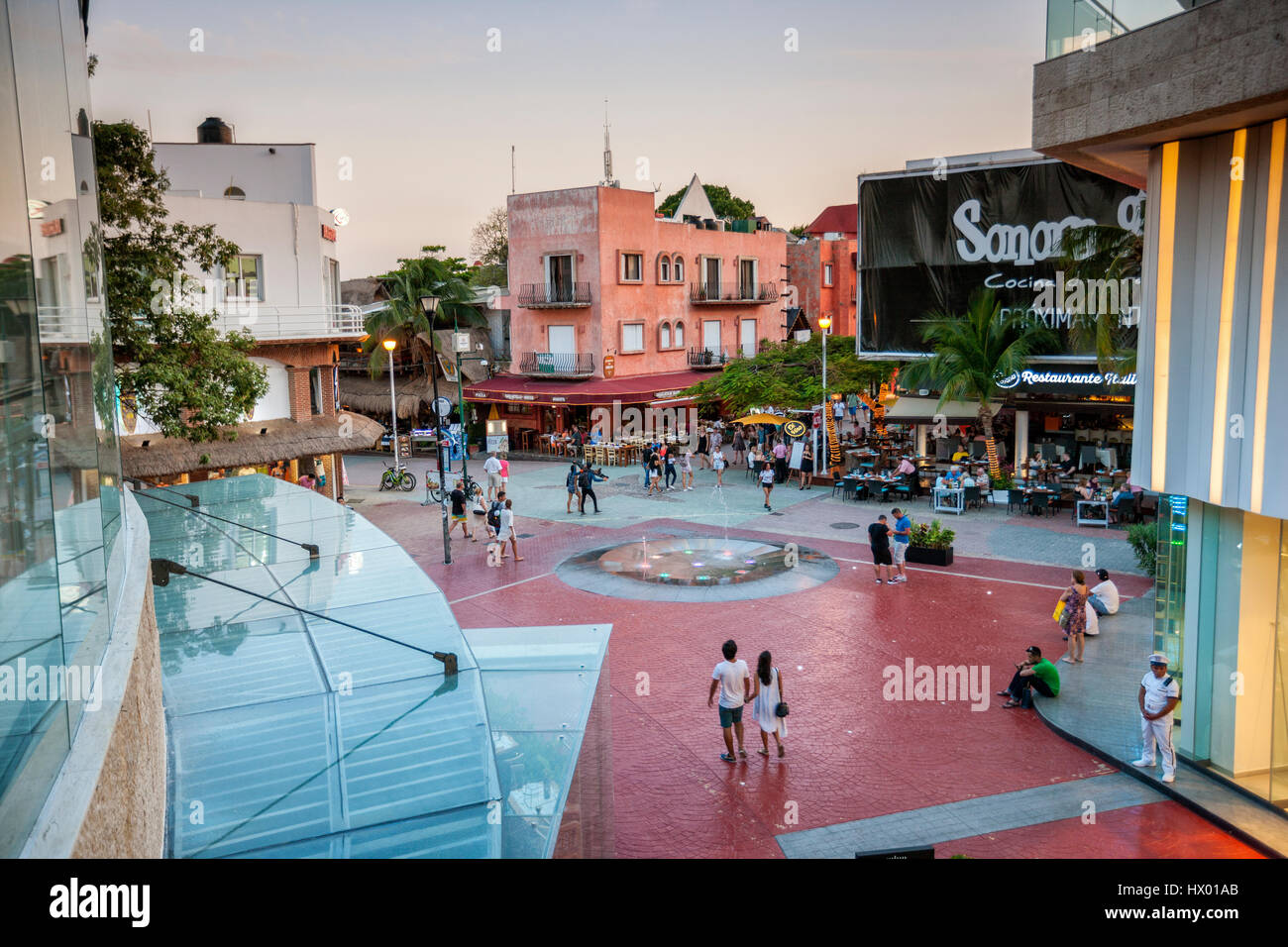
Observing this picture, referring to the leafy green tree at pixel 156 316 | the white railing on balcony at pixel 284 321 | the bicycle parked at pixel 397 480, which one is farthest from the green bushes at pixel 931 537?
the white railing on balcony at pixel 284 321

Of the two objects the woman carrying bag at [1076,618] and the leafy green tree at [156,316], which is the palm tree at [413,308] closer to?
the leafy green tree at [156,316]

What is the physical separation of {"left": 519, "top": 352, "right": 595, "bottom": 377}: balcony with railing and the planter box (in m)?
24.1

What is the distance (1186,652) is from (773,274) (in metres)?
45.2

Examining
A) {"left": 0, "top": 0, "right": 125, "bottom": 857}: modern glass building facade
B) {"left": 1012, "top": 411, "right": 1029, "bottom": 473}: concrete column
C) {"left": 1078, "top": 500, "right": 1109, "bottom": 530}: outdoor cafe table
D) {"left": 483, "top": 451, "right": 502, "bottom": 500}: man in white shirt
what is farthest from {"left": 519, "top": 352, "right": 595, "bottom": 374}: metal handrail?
{"left": 0, "top": 0, "right": 125, "bottom": 857}: modern glass building facade

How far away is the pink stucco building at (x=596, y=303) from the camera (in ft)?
140

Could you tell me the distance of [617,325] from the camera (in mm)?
43812

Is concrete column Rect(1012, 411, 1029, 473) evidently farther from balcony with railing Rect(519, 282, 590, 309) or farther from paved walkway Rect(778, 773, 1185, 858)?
paved walkway Rect(778, 773, 1185, 858)

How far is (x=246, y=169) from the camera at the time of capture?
37.5 meters

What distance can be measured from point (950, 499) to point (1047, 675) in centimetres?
1440

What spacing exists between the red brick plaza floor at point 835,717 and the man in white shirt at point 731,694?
0.90 ft

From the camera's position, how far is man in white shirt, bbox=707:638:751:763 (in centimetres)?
1177

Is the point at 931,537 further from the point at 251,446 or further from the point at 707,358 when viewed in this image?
the point at 707,358
